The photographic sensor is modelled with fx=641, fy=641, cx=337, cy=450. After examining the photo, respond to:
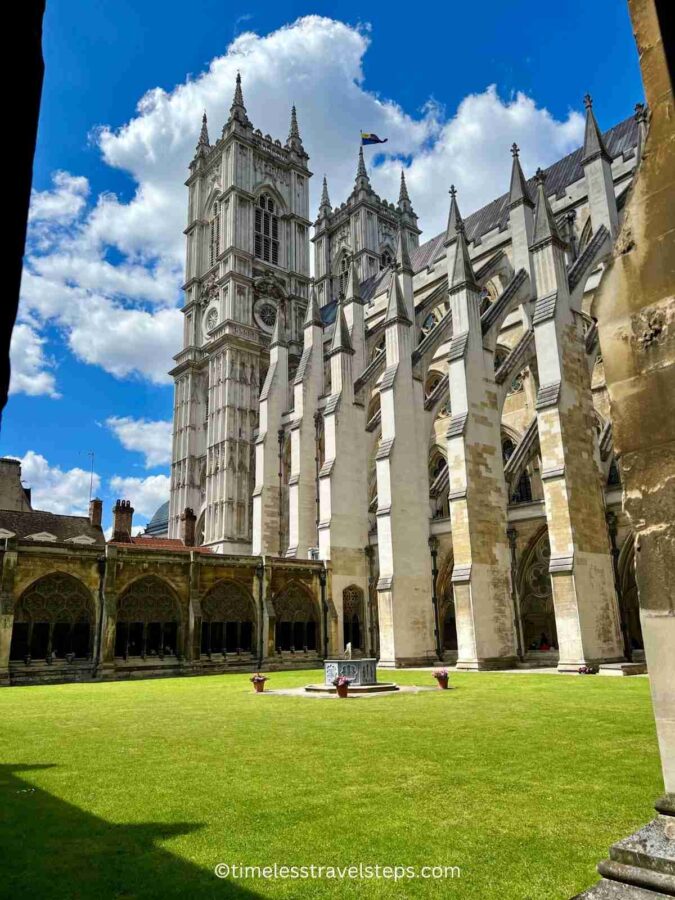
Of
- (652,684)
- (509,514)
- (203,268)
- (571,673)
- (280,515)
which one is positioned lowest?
(571,673)

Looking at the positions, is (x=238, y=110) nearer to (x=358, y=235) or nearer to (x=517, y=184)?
(x=358, y=235)

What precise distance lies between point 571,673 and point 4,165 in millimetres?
19802

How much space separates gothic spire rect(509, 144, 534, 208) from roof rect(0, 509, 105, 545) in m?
25.4

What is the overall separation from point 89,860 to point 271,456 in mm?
33308

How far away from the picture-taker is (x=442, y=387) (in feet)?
93.6

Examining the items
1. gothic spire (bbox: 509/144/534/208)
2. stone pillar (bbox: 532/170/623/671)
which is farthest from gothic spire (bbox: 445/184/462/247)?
stone pillar (bbox: 532/170/623/671)

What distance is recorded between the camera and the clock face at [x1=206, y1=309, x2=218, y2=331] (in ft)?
154

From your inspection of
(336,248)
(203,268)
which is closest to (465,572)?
(203,268)

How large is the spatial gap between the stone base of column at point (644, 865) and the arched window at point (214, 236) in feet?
164

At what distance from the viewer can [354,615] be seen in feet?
94.1

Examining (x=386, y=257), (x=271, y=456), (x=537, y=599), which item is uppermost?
(x=386, y=257)

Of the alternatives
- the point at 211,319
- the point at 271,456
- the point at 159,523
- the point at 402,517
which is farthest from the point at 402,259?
the point at 159,523

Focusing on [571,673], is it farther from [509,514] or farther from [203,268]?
[203,268]

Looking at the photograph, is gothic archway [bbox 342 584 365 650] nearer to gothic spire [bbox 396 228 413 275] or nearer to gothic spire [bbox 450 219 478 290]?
gothic spire [bbox 450 219 478 290]
